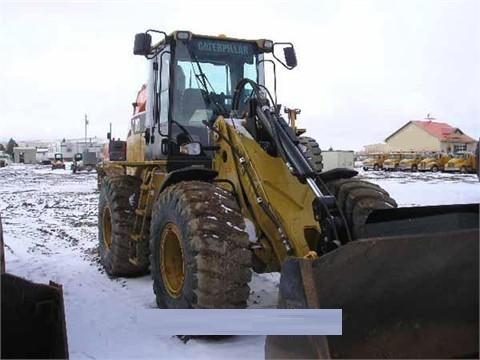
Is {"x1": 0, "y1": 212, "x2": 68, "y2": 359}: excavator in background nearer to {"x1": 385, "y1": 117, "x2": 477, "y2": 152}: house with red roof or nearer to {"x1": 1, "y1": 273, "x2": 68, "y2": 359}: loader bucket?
{"x1": 1, "y1": 273, "x2": 68, "y2": 359}: loader bucket

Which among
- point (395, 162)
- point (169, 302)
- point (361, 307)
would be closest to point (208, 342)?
point (169, 302)

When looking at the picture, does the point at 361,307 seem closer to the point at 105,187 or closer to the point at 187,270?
the point at 187,270

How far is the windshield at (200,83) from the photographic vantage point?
6500 mm

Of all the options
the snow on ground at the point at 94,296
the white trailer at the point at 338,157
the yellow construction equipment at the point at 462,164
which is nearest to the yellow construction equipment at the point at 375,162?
the yellow construction equipment at the point at 462,164

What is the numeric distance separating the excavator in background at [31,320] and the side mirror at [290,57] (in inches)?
161

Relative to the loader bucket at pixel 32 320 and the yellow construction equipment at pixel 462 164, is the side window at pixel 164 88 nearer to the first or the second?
the loader bucket at pixel 32 320

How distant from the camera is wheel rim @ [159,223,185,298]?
517 cm

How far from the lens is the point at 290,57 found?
6832mm

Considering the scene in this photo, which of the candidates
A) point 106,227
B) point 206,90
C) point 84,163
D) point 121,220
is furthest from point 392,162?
point 206,90

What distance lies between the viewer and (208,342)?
4.67m

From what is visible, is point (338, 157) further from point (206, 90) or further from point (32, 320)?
point (32, 320)

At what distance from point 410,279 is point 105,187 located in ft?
17.6
